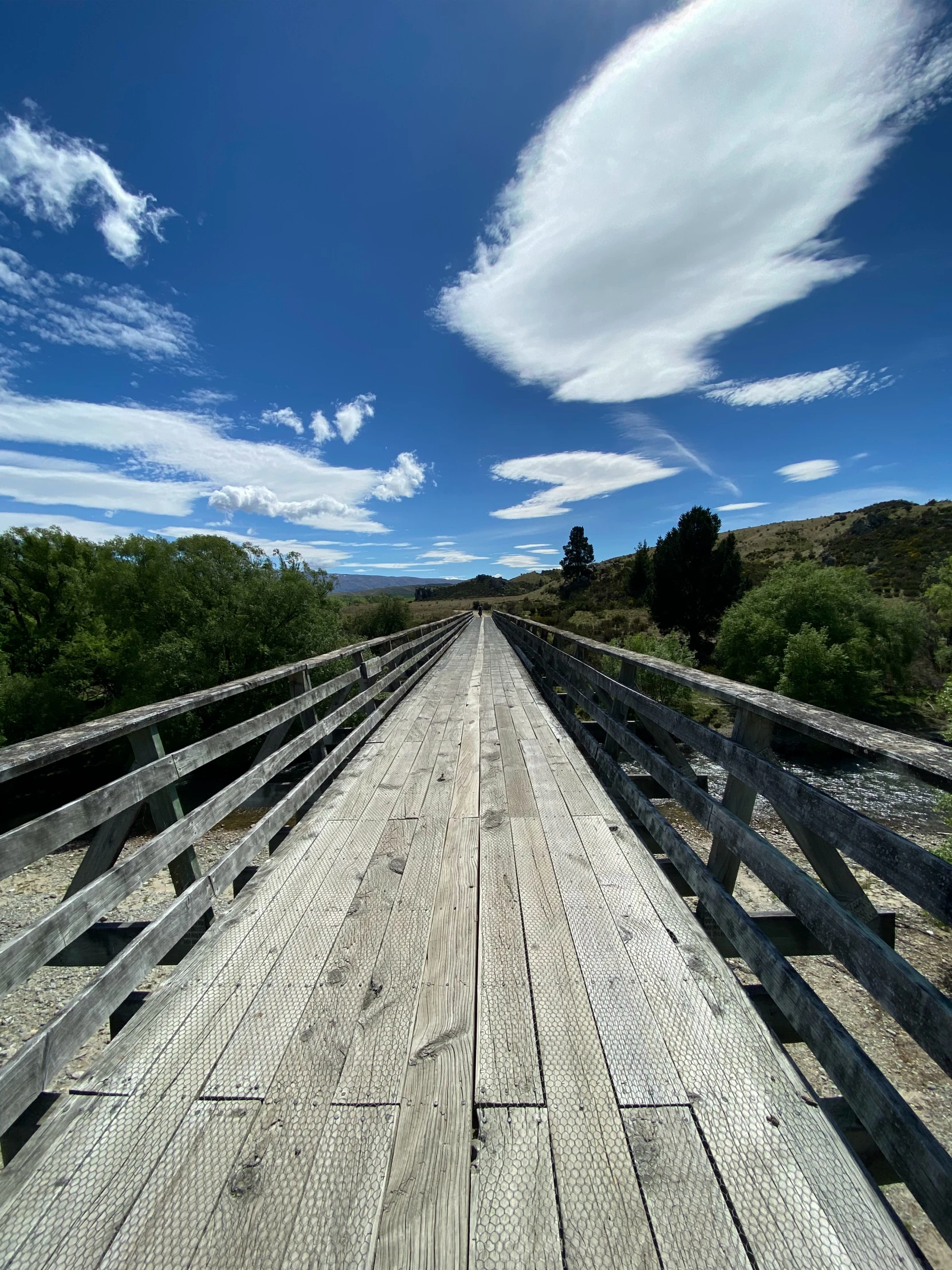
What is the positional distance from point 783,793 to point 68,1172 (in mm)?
2248

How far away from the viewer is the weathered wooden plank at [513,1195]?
3.59 ft

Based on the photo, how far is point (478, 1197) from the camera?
1.21m

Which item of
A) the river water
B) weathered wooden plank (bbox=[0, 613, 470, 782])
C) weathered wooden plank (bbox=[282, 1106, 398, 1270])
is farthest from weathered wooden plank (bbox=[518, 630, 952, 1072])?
the river water

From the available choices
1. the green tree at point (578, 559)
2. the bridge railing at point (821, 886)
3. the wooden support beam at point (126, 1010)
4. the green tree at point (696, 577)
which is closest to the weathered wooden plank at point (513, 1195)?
the bridge railing at point (821, 886)

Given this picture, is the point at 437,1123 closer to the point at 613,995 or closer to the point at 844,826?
the point at 613,995

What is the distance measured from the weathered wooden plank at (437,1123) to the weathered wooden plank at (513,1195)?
3 cm

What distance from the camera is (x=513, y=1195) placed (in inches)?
47.4

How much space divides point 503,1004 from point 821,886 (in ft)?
3.70

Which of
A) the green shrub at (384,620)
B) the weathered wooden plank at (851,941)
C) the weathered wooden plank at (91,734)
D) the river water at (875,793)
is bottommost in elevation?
the river water at (875,793)

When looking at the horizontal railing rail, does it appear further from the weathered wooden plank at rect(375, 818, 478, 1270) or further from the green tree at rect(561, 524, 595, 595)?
the green tree at rect(561, 524, 595, 595)

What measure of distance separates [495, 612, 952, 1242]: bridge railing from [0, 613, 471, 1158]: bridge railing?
1.98 m

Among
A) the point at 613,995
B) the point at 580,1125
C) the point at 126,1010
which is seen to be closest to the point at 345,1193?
the point at 580,1125

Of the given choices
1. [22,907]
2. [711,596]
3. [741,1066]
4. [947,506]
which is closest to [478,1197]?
[741,1066]

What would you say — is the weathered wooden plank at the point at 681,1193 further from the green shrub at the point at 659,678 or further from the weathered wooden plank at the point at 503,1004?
the green shrub at the point at 659,678
